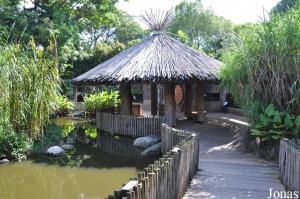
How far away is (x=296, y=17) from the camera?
27.1ft

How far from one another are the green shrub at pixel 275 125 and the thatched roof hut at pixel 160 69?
4.26m

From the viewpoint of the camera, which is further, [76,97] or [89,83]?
[76,97]

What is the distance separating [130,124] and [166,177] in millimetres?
8223

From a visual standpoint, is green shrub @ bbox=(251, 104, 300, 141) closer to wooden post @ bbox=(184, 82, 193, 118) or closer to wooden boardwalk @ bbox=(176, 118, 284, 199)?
wooden boardwalk @ bbox=(176, 118, 284, 199)

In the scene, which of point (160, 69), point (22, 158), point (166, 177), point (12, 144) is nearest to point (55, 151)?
point (22, 158)

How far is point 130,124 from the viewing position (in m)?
12.7

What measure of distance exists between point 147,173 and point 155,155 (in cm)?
644

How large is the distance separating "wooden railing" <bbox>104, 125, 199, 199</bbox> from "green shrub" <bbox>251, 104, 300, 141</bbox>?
2.26 m

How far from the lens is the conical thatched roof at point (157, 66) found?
39.8 feet

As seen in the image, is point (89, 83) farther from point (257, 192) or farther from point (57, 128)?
point (257, 192)

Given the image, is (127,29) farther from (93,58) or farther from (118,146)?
(118,146)

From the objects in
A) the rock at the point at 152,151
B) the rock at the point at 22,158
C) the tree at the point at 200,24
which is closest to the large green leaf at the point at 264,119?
the rock at the point at 152,151

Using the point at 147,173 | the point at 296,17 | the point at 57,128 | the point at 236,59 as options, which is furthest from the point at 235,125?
the point at 147,173

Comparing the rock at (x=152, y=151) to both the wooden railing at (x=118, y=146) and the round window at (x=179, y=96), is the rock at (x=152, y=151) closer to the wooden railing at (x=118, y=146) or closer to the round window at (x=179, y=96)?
the wooden railing at (x=118, y=146)
